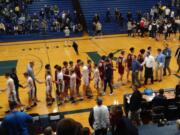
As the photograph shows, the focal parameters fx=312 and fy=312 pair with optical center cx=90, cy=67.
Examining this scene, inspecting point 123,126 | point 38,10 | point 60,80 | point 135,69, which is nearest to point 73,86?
point 60,80

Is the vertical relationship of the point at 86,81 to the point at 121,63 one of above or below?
below

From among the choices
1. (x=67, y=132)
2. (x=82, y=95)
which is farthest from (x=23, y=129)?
(x=82, y=95)

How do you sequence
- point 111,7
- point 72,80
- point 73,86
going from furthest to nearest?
1. point 111,7
2. point 73,86
3. point 72,80

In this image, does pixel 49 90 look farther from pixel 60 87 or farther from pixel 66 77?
pixel 66 77

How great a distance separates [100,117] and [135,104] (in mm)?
2100

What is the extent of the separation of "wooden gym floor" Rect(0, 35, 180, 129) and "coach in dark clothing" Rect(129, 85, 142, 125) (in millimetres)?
1896

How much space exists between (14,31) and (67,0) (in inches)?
258

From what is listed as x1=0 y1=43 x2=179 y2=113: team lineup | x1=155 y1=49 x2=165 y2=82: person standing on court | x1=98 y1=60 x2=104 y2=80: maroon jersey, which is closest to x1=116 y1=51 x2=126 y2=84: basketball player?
x1=0 y1=43 x2=179 y2=113: team lineup

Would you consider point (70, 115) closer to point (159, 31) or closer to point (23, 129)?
point (23, 129)

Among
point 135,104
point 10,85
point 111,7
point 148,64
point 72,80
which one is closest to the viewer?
point 135,104

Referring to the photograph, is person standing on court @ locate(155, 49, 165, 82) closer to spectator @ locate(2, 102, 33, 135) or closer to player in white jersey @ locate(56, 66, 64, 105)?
player in white jersey @ locate(56, 66, 64, 105)

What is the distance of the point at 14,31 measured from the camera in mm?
25734

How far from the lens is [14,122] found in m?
7.23

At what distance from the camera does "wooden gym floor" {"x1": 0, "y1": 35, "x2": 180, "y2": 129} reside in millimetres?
12586
